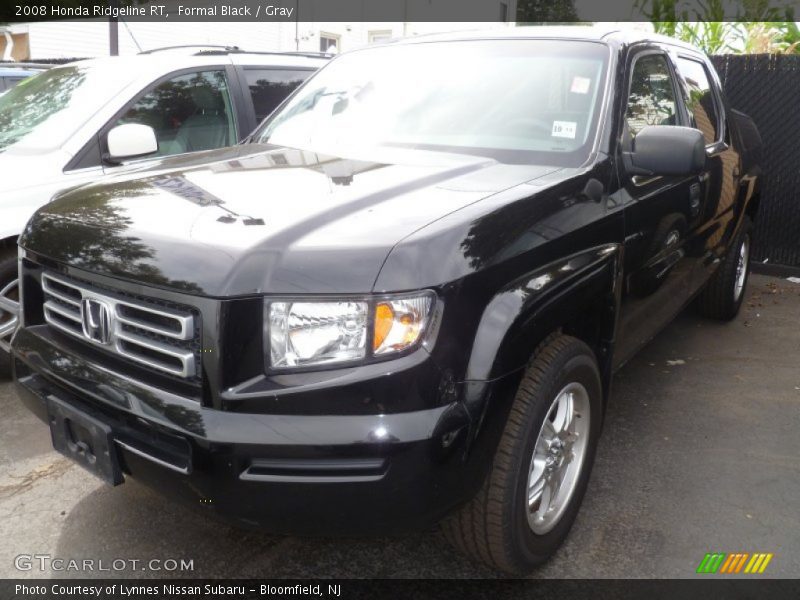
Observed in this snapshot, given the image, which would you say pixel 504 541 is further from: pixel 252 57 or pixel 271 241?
pixel 252 57

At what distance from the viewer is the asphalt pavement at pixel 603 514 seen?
8.73 feet

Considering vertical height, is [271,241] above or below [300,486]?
above

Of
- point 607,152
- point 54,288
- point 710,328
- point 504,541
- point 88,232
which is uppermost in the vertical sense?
point 607,152

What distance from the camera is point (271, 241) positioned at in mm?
2035

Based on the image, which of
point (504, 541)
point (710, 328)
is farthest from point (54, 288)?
point (710, 328)

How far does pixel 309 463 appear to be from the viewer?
1963 mm

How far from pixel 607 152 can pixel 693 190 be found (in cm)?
108

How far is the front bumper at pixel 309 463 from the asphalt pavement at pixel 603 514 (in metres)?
0.61

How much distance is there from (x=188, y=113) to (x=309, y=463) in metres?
3.48

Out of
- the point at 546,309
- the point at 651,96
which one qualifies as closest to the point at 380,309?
the point at 546,309

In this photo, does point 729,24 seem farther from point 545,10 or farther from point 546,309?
point 545,10

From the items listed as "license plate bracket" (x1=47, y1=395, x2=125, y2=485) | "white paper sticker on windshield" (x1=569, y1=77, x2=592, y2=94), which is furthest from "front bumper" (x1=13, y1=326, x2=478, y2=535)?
"white paper sticker on windshield" (x1=569, y1=77, x2=592, y2=94)

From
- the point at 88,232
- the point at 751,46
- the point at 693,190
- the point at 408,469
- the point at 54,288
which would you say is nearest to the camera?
the point at 408,469

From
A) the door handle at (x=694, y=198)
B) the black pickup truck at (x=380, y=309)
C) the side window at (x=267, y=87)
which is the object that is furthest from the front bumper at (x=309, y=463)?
the side window at (x=267, y=87)
